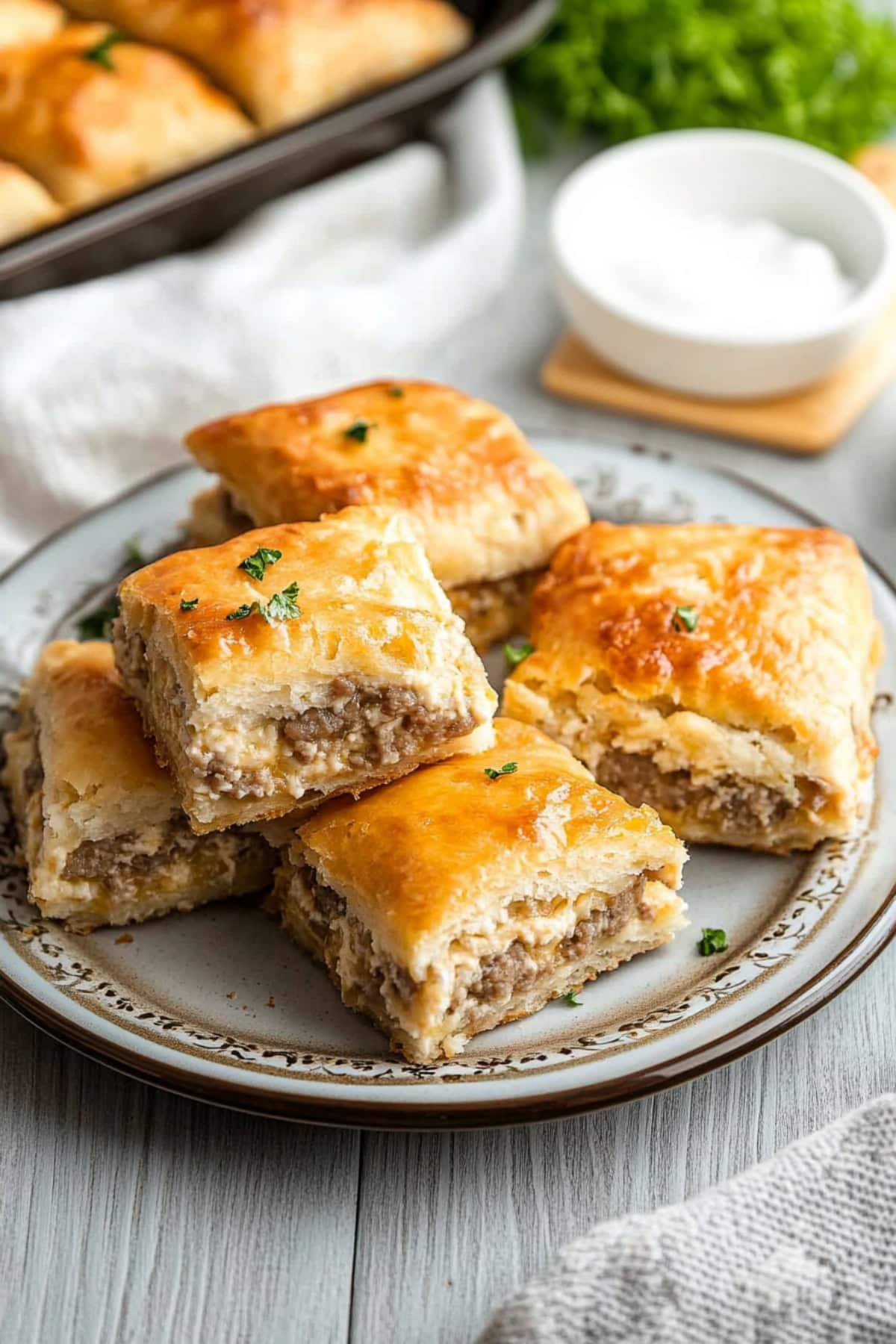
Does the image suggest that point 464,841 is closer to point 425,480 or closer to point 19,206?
point 425,480

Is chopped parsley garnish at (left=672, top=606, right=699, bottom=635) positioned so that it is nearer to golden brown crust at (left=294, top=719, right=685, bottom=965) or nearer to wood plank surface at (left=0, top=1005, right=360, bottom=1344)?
golden brown crust at (left=294, top=719, right=685, bottom=965)

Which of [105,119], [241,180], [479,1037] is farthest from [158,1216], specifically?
[105,119]

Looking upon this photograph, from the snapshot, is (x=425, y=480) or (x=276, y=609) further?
(x=425, y=480)

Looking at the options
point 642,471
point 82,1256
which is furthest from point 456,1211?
point 642,471

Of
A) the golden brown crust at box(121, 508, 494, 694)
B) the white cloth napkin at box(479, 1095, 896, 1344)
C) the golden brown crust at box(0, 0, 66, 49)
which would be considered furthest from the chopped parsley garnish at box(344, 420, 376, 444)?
the golden brown crust at box(0, 0, 66, 49)

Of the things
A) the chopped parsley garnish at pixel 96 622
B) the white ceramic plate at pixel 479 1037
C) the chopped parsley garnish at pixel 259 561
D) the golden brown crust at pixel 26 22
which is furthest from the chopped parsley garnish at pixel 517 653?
the golden brown crust at pixel 26 22

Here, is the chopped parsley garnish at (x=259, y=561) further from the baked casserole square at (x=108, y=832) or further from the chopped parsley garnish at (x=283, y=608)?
the baked casserole square at (x=108, y=832)
